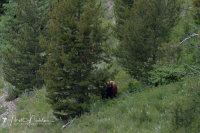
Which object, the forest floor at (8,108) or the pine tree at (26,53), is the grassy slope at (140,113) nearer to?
the forest floor at (8,108)

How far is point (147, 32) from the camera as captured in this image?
1038cm

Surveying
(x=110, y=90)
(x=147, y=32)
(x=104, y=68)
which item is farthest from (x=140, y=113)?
(x=147, y=32)

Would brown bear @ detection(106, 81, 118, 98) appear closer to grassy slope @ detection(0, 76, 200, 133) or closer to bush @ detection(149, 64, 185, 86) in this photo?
grassy slope @ detection(0, 76, 200, 133)

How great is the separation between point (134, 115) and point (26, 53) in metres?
9.96

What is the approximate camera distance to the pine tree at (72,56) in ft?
29.9

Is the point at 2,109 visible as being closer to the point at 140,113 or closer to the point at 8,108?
the point at 8,108

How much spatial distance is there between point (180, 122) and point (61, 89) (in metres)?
4.88

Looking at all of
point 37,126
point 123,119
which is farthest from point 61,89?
point 123,119

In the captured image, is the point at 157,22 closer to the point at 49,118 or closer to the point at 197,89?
the point at 197,89

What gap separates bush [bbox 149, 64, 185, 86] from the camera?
32.8 ft

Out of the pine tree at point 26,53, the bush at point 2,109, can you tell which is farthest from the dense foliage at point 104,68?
the pine tree at point 26,53

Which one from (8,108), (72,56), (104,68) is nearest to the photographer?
(72,56)

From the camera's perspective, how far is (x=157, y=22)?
1023 centimetres

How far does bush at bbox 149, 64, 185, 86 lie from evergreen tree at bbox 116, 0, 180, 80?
0.42 metres
